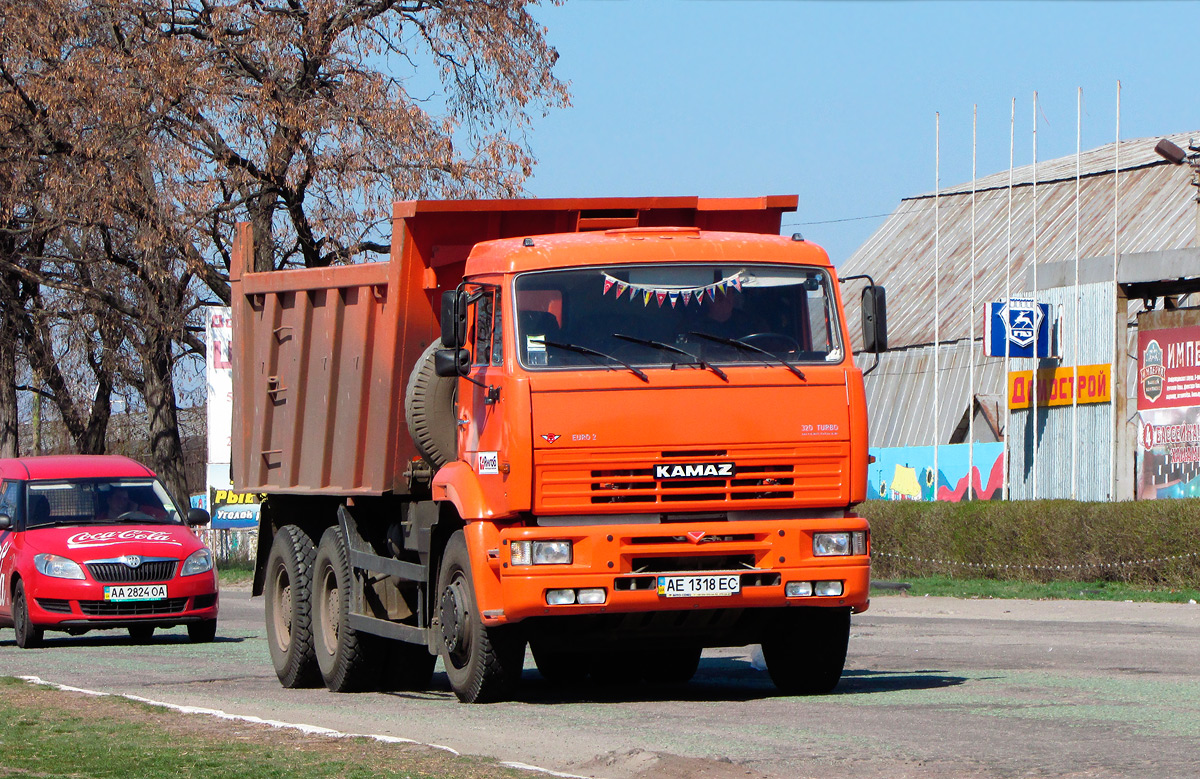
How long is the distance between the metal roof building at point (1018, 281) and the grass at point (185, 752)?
90.1ft

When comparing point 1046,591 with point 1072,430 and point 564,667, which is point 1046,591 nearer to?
point 1072,430

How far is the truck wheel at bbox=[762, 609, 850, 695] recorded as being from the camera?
11758 millimetres

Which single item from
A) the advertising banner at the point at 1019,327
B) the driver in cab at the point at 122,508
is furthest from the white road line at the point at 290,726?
the advertising banner at the point at 1019,327

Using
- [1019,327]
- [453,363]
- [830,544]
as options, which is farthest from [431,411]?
[1019,327]

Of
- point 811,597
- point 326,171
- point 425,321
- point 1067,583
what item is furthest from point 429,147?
point 811,597

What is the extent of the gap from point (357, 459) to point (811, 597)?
3.76 m

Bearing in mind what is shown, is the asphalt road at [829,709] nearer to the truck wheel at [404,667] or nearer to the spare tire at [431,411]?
the truck wheel at [404,667]

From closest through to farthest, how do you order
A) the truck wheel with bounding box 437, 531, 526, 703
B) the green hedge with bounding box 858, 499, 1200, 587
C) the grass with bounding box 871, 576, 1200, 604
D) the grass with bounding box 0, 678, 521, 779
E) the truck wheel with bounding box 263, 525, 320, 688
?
1. the grass with bounding box 0, 678, 521, 779
2. the truck wheel with bounding box 437, 531, 526, 703
3. the truck wheel with bounding box 263, 525, 320, 688
4. the grass with bounding box 871, 576, 1200, 604
5. the green hedge with bounding box 858, 499, 1200, 587

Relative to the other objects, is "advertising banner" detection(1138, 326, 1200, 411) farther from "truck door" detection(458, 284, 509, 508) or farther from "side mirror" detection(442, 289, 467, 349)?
"side mirror" detection(442, 289, 467, 349)

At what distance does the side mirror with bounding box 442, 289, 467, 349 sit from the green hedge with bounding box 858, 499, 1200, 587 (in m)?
17.1

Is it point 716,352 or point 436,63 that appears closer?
point 716,352

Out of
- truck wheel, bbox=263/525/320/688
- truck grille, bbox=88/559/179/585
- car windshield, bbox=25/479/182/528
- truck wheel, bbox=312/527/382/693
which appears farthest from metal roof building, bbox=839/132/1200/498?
truck wheel, bbox=312/527/382/693

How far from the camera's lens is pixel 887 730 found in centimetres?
957

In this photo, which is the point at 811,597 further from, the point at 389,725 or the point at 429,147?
the point at 429,147
